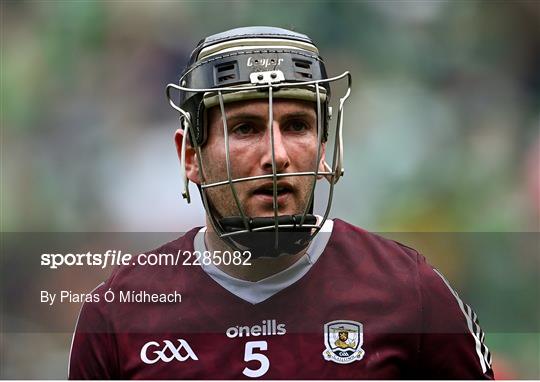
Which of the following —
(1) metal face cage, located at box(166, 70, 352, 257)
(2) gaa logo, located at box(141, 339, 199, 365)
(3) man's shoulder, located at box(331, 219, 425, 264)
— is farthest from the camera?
(3) man's shoulder, located at box(331, 219, 425, 264)

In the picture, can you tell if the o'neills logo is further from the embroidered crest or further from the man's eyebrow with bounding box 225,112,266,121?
the man's eyebrow with bounding box 225,112,266,121

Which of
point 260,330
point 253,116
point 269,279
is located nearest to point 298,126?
point 253,116

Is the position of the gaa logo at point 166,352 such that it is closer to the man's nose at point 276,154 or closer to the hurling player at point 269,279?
the hurling player at point 269,279

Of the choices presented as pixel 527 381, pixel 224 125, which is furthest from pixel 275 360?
pixel 527 381

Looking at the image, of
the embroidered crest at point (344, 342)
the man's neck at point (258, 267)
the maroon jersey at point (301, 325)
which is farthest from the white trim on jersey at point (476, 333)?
the man's neck at point (258, 267)

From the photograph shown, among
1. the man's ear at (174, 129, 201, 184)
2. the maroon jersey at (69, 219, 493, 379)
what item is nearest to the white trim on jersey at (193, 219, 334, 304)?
the maroon jersey at (69, 219, 493, 379)

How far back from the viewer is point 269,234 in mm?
1858

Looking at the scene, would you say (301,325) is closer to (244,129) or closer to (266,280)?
(266,280)

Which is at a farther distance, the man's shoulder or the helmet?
the man's shoulder

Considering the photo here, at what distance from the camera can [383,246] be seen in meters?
2.11

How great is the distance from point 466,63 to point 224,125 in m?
1.21

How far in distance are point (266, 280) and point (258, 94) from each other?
48 centimetres

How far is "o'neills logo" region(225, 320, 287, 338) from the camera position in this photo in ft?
6.37

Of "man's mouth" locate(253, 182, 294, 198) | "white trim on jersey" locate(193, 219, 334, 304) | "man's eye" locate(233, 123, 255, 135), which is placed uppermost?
"man's eye" locate(233, 123, 255, 135)
